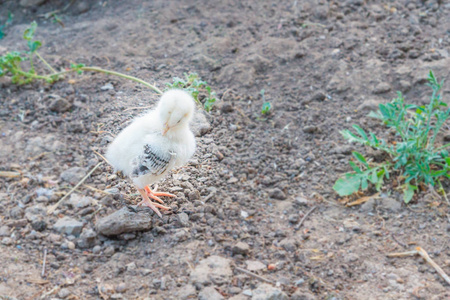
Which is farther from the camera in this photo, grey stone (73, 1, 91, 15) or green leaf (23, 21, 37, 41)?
grey stone (73, 1, 91, 15)

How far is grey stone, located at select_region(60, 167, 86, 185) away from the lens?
4191mm

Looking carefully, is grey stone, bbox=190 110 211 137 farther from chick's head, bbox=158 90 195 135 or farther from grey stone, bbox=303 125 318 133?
grey stone, bbox=303 125 318 133

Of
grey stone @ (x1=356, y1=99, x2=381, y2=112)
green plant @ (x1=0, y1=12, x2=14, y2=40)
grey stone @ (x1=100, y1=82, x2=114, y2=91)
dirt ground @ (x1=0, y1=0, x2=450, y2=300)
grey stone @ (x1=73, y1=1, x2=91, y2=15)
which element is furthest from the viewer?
grey stone @ (x1=73, y1=1, x2=91, y2=15)

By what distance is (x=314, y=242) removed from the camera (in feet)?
12.7

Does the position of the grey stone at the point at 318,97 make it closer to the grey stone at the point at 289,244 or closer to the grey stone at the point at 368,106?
the grey stone at the point at 368,106

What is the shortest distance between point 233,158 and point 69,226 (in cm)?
133

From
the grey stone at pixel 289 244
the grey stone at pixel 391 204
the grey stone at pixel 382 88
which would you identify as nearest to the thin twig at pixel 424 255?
the grey stone at pixel 391 204

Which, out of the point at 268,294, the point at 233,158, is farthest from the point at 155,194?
the point at 268,294

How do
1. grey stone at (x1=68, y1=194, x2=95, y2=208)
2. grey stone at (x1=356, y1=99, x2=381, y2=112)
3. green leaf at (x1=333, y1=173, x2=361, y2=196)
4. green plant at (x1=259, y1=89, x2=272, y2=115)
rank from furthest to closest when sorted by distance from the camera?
1. grey stone at (x1=356, y1=99, x2=381, y2=112)
2. green plant at (x1=259, y1=89, x2=272, y2=115)
3. green leaf at (x1=333, y1=173, x2=361, y2=196)
4. grey stone at (x1=68, y1=194, x2=95, y2=208)

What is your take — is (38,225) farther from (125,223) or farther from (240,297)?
(240,297)

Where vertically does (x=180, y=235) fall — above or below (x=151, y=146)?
below

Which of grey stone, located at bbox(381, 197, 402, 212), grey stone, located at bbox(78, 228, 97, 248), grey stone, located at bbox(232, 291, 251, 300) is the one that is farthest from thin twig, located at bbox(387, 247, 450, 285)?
grey stone, located at bbox(78, 228, 97, 248)

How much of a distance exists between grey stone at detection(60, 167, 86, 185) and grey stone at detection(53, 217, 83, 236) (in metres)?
0.42

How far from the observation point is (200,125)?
3.50 meters
